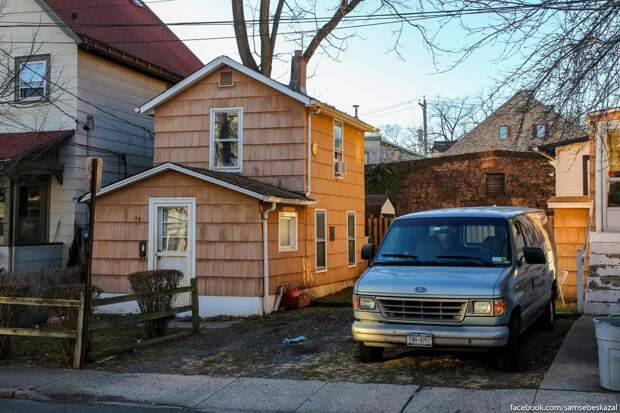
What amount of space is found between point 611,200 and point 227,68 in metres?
9.37

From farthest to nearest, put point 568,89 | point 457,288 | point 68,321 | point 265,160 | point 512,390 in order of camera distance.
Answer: point 265,160 → point 68,321 → point 568,89 → point 457,288 → point 512,390

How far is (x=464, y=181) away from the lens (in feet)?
99.1

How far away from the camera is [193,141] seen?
16.2 meters

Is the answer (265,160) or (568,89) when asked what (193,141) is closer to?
(265,160)

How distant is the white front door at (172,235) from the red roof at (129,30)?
543 cm

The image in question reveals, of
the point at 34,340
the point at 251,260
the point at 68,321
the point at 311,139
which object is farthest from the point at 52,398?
the point at 311,139

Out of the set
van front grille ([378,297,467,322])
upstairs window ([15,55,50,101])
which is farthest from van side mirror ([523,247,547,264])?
upstairs window ([15,55,50,101])

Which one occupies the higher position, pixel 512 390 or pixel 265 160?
pixel 265 160

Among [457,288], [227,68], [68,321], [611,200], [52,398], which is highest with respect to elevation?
[227,68]

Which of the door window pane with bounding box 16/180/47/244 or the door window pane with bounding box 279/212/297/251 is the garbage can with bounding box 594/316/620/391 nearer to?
the door window pane with bounding box 279/212/297/251

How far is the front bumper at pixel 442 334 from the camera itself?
7.47 metres

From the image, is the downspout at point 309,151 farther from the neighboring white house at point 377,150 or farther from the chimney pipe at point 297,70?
the neighboring white house at point 377,150

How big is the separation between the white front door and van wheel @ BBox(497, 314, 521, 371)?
807cm

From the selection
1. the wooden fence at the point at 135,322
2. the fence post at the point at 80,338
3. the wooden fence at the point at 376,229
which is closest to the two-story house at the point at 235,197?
the wooden fence at the point at 135,322
